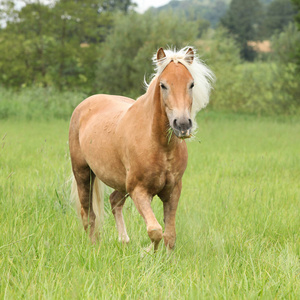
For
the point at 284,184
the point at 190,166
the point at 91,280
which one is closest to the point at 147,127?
the point at 91,280

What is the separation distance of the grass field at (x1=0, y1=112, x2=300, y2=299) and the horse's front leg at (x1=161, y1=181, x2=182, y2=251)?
5.2 inches

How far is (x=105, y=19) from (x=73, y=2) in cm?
246

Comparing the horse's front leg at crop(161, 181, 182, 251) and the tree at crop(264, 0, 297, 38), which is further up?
the tree at crop(264, 0, 297, 38)

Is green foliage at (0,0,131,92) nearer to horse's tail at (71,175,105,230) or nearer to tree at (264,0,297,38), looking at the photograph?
horse's tail at (71,175,105,230)

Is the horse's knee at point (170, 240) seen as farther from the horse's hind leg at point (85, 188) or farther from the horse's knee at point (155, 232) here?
the horse's hind leg at point (85, 188)

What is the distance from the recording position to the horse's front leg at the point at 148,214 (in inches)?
135

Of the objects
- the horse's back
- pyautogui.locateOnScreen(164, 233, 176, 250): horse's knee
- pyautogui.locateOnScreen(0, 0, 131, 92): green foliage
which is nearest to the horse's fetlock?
pyautogui.locateOnScreen(164, 233, 176, 250): horse's knee

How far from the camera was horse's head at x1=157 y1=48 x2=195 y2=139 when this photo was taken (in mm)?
3164

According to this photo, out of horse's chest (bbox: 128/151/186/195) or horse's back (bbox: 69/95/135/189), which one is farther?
horse's back (bbox: 69/95/135/189)

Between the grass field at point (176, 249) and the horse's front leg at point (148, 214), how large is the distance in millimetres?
116

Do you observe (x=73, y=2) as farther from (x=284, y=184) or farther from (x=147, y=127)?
(x=147, y=127)

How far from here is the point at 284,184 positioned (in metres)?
6.70

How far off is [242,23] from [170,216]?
200 ft


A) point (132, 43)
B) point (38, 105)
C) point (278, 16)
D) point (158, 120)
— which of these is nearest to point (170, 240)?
point (158, 120)
